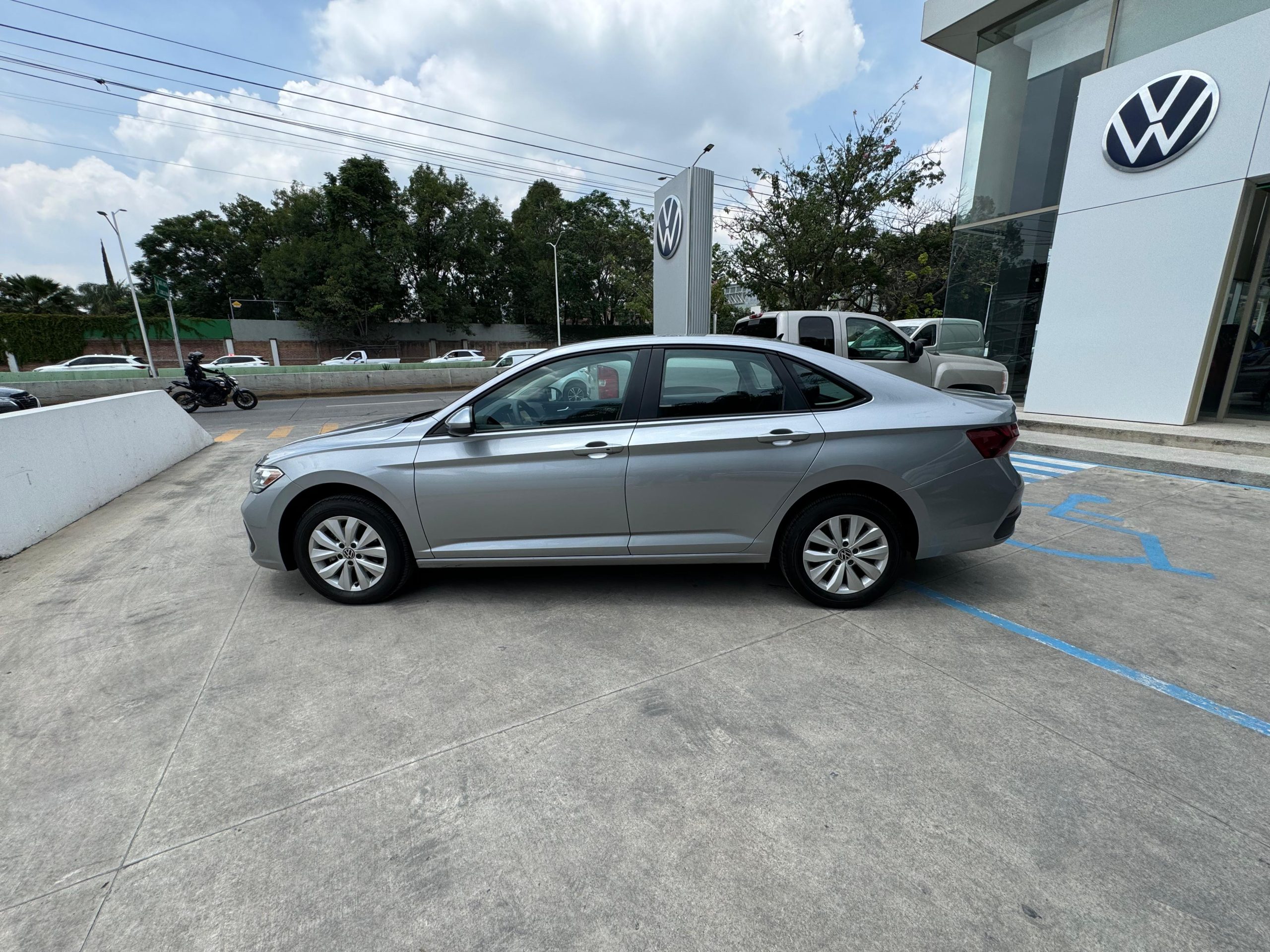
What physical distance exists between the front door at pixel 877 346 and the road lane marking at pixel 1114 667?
5685 millimetres

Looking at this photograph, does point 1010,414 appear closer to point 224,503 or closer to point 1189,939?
point 1189,939

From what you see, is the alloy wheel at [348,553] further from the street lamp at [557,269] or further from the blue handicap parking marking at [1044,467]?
the street lamp at [557,269]

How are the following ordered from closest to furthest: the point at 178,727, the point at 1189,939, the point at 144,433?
the point at 1189,939 → the point at 178,727 → the point at 144,433

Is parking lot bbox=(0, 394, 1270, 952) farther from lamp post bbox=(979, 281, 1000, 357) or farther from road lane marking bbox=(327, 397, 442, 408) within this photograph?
road lane marking bbox=(327, 397, 442, 408)

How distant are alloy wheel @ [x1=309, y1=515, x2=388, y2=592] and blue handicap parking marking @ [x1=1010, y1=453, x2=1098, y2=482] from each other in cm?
695

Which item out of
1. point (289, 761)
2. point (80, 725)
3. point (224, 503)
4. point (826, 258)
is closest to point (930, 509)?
point (289, 761)

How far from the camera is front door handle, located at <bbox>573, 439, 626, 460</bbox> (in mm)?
3490

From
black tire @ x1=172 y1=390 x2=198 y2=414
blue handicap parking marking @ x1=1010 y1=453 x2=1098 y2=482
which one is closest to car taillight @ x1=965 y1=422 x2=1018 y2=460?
blue handicap parking marking @ x1=1010 y1=453 x2=1098 y2=482

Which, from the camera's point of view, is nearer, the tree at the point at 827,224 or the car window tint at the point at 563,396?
the car window tint at the point at 563,396

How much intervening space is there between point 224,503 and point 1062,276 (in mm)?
13445

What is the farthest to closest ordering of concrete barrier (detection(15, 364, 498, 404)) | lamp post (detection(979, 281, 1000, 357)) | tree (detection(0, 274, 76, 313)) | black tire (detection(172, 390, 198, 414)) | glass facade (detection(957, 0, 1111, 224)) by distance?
tree (detection(0, 274, 76, 313)) < concrete barrier (detection(15, 364, 498, 404)) < black tire (detection(172, 390, 198, 414)) < lamp post (detection(979, 281, 1000, 357)) < glass facade (detection(957, 0, 1111, 224))

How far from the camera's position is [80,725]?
2705 mm

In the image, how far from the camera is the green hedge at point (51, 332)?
106 feet


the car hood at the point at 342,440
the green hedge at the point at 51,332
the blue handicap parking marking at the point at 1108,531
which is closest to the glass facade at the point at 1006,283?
the blue handicap parking marking at the point at 1108,531
